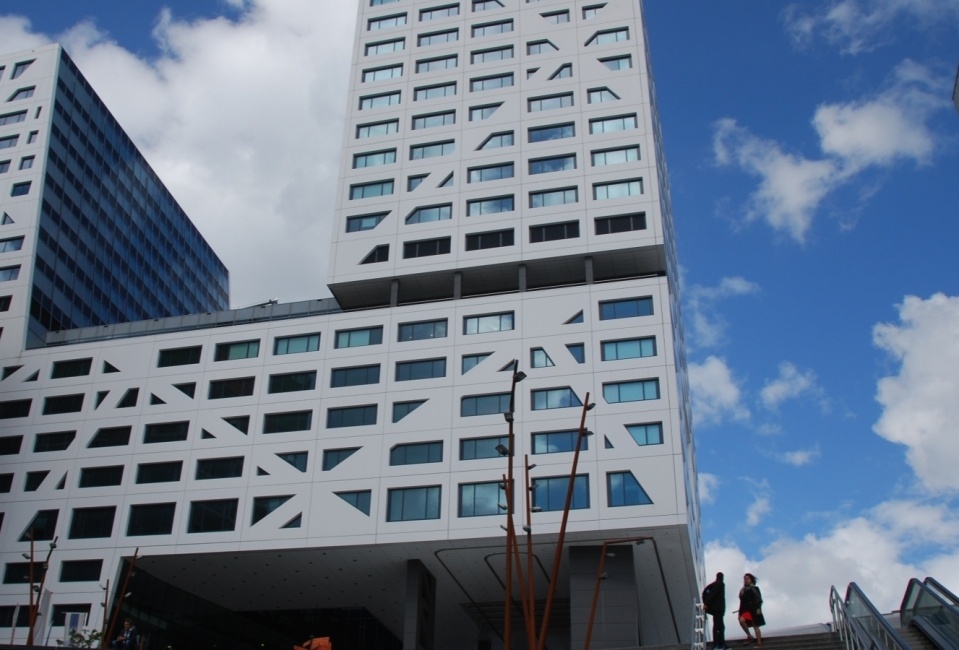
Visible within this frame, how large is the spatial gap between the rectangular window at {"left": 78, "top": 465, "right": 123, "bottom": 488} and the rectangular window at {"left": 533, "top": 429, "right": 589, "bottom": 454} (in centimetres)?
2205

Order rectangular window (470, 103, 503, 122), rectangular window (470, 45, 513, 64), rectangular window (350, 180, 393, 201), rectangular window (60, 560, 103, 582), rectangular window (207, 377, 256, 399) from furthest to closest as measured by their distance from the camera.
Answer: rectangular window (470, 45, 513, 64), rectangular window (470, 103, 503, 122), rectangular window (350, 180, 393, 201), rectangular window (207, 377, 256, 399), rectangular window (60, 560, 103, 582)

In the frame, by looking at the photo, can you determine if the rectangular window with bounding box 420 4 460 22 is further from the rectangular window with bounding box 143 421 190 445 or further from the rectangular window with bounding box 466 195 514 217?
the rectangular window with bounding box 143 421 190 445

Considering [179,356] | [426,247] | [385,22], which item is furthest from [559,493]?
[385,22]

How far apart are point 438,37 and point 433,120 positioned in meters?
7.01

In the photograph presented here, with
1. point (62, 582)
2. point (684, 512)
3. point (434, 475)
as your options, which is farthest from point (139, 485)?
point (684, 512)

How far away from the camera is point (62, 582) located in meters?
49.8

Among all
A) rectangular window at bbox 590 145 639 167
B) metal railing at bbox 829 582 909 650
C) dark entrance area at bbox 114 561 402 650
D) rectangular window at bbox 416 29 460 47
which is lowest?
metal railing at bbox 829 582 909 650

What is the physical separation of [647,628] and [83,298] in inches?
1696

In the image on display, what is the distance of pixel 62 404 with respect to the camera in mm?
55656

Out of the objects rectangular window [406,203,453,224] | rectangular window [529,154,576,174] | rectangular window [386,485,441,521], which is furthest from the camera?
rectangular window [406,203,453,224]

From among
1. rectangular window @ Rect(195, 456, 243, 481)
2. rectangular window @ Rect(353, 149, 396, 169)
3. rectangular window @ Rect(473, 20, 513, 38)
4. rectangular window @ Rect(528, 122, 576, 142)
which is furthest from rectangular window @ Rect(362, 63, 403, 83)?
rectangular window @ Rect(195, 456, 243, 481)

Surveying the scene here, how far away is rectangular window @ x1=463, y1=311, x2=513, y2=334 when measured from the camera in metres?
Result: 50.9

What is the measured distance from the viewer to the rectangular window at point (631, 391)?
47.0 meters

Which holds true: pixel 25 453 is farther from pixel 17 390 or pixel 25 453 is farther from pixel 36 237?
pixel 36 237
